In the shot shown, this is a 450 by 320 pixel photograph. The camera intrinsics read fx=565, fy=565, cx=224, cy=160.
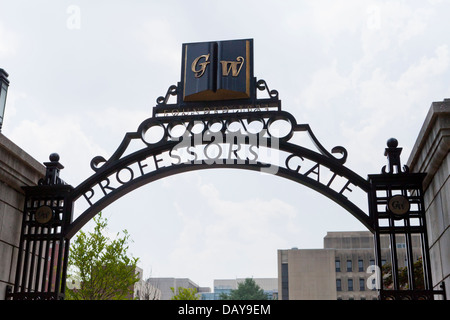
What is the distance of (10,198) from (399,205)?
581cm

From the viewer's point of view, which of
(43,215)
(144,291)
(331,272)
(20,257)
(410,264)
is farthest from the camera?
(331,272)

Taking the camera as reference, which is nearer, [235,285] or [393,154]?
[393,154]

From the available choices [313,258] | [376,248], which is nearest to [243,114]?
[376,248]

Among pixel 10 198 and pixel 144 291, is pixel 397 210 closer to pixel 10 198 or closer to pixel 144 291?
pixel 10 198

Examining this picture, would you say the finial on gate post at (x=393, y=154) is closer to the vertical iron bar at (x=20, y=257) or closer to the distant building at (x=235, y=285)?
the vertical iron bar at (x=20, y=257)

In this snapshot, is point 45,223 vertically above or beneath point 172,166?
beneath

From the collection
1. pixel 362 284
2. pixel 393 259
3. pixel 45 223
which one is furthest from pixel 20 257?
pixel 362 284

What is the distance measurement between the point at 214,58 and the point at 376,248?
13.4 feet

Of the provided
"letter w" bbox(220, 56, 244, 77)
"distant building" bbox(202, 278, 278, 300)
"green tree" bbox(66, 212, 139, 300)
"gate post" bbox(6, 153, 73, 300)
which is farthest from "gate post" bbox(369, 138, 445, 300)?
"distant building" bbox(202, 278, 278, 300)

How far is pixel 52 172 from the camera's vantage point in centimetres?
922

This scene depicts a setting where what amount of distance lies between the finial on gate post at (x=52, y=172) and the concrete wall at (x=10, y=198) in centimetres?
22

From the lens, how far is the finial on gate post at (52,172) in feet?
30.0
